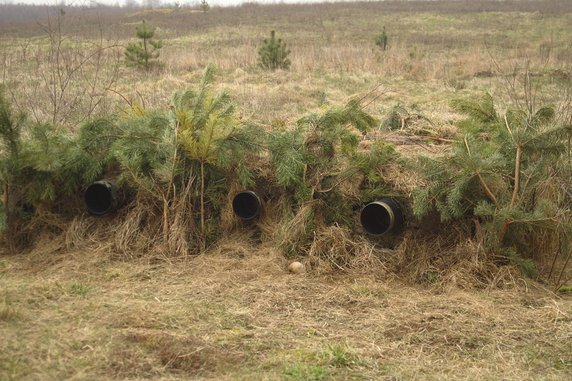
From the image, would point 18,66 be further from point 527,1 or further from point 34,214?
point 527,1

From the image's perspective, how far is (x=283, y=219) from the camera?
17.8ft

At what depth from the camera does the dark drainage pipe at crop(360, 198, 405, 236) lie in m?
5.08

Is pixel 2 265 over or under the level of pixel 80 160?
under

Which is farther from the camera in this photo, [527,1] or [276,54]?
[527,1]

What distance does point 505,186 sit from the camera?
4961 millimetres

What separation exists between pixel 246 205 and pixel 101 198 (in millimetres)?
1365

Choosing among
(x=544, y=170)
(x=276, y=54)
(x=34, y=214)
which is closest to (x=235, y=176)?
(x=34, y=214)

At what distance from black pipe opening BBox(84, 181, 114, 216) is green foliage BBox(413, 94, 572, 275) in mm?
2768

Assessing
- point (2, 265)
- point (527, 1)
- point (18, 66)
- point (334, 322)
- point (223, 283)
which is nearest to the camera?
point (334, 322)

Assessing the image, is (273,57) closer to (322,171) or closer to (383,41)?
(383,41)

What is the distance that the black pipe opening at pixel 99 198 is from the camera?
18.0 feet

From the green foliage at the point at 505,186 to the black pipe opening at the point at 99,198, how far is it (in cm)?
277

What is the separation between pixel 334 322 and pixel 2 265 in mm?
2953

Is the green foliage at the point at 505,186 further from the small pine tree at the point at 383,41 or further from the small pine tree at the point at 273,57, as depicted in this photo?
the small pine tree at the point at 383,41
